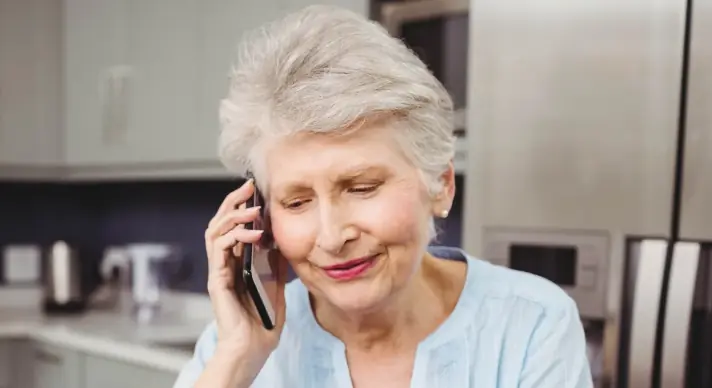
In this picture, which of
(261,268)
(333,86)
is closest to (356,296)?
(261,268)

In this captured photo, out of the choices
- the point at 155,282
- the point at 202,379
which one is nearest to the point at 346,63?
the point at 202,379

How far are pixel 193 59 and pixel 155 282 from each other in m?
0.86

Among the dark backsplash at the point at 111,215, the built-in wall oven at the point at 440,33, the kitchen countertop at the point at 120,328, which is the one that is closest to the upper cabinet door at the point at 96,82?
the dark backsplash at the point at 111,215

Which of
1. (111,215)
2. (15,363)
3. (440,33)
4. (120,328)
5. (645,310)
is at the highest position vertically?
(440,33)

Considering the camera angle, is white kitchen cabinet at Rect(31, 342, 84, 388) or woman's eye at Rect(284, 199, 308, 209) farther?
white kitchen cabinet at Rect(31, 342, 84, 388)

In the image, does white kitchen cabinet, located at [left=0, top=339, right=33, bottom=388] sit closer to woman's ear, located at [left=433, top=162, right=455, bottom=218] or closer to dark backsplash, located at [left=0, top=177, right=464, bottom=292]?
dark backsplash, located at [left=0, top=177, right=464, bottom=292]

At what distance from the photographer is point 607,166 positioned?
143 cm

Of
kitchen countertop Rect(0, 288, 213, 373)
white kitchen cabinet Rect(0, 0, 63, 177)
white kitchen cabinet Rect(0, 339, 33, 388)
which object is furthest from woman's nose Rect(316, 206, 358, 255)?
white kitchen cabinet Rect(0, 0, 63, 177)

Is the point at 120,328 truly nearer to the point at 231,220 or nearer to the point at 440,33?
the point at 440,33

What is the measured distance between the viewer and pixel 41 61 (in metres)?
3.04

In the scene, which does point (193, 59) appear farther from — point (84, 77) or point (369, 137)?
point (369, 137)

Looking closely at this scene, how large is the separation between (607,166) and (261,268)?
0.64 meters

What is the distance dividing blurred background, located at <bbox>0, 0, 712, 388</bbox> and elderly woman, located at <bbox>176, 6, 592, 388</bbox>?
361mm

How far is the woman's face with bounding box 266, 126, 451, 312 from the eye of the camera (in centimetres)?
100
